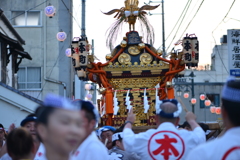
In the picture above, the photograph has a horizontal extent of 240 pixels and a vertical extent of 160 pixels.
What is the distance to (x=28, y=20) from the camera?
28.6 m

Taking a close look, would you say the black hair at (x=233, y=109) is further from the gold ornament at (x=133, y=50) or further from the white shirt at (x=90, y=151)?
the gold ornament at (x=133, y=50)

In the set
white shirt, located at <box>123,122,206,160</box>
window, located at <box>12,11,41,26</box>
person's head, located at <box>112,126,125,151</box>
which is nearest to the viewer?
white shirt, located at <box>123,122,206,160</box>

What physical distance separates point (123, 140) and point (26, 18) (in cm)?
2477

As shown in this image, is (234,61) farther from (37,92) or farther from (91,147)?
(37,92)

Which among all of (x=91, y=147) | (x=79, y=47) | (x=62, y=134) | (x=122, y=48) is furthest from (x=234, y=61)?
(x=62, y=134)

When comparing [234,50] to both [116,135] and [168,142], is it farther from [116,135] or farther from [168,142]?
[168,142]

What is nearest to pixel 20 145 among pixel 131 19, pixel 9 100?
pixel 131 19

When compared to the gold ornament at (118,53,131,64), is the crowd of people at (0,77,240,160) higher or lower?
lower

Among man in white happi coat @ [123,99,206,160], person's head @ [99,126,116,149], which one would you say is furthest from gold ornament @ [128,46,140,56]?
man in white happi coat @ [123,99,206,160]

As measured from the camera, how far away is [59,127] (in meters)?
2.85

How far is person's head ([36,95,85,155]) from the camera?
Result: 284 centimetres

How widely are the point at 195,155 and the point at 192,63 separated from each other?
33.3 ft

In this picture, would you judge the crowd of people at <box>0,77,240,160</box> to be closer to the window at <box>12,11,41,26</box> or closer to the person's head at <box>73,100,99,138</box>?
the person's head at <box>73,100,99,138</box>

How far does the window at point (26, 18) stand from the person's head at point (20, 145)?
81.8ft
